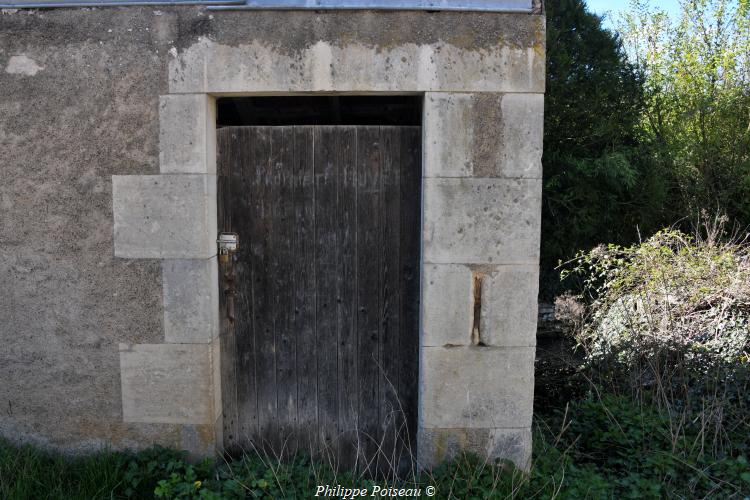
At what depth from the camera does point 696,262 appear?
541cm

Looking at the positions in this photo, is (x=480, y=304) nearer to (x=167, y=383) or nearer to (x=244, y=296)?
(x=244, y=296)

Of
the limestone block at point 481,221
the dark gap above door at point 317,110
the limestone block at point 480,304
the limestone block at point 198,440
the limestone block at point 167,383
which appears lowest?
the limestone block at point 198,440

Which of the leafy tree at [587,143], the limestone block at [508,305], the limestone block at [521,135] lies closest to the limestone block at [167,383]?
the limestone block at [508,305]

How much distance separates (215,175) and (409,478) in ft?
6.13

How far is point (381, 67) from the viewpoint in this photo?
9.52 feet

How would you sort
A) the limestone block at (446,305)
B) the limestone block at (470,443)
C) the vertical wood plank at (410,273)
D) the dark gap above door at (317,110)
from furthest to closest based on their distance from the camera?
1. the dark gap above door at (317,110)
2. the vertical wood plank at (410,273)
3. the limestone block at (470,443)
4. the limestone block at (446,305)

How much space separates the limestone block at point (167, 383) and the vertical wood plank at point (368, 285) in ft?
2.68

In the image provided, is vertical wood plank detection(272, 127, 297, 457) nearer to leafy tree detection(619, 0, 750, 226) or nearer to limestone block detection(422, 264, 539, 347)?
limestone block detection(422, 264, 539, 347)

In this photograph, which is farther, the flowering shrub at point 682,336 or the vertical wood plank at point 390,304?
the flowering shrub at point 682,336

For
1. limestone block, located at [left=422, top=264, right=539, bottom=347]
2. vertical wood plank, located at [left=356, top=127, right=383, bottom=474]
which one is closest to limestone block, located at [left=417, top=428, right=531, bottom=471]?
vertical wood plank, located at [left=356, top=127, right=383, bottom=474]

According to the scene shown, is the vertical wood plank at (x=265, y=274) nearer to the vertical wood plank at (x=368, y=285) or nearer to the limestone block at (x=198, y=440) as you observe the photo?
the limestone block at (x=198, y=440)

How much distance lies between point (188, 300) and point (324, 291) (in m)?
0.70

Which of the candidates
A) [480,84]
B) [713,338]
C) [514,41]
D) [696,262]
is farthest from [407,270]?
[696,262]

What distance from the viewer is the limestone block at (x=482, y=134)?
2922mm
